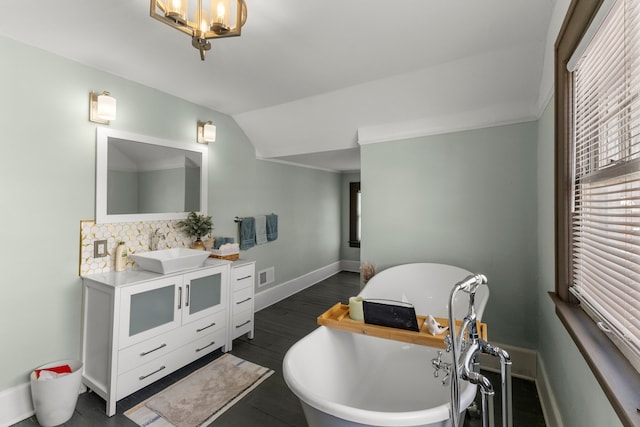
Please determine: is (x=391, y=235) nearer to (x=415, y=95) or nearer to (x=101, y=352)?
(x=415, y=95)

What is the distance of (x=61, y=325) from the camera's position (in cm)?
212

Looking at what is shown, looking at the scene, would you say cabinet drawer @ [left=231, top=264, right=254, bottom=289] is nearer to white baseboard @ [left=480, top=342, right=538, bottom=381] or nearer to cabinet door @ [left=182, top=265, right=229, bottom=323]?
cabinet door @ [left=182, top=265, right=229, bottom=323]

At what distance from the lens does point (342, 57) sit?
2156mm

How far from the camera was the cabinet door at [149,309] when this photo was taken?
201 centimetres

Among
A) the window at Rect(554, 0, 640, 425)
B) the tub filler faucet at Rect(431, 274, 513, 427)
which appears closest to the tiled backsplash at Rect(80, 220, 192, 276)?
the tub filler faucet at Rect(431, 274, 513, 427)

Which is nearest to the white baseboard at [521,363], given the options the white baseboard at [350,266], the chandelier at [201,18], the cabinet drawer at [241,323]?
the cabinet drawer at [241,323]

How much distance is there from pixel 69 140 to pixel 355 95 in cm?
234

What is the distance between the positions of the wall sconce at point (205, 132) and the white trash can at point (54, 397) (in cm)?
220

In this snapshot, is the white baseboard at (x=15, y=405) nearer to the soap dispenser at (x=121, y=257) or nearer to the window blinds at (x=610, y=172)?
the soap dispenser at (x=121, y=257)

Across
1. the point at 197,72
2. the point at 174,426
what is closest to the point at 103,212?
the point at 197,72

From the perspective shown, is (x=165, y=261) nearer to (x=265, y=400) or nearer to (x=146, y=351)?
(x=146, y=351)

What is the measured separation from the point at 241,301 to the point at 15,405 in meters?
1.61

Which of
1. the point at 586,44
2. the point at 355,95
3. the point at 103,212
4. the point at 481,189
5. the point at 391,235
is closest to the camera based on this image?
the point at 586,44

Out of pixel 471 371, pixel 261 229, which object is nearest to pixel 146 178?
pixel 261 229
